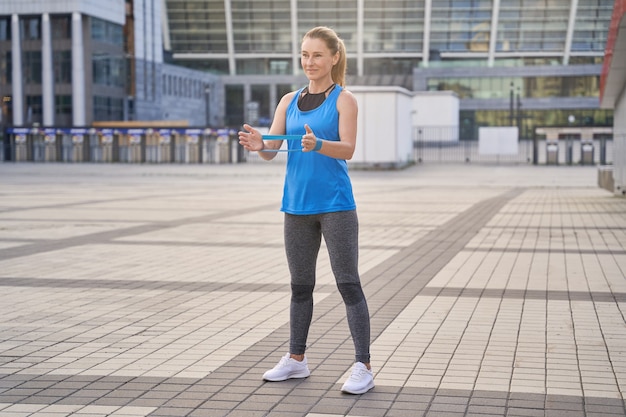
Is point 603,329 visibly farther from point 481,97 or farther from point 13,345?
point 481,97

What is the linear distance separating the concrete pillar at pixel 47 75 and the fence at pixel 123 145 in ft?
59.2

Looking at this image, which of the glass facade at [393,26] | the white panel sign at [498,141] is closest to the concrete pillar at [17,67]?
the glass facade at [393,26]

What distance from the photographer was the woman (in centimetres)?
522

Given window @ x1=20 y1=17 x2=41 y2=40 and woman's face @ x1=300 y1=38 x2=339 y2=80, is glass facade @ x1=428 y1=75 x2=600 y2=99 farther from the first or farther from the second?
woman's face @ x1=300 y1=38 x2=339 y2=80

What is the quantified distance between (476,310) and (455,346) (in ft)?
4.64

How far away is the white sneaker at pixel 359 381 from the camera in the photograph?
17.2 feet

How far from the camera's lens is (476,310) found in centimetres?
786

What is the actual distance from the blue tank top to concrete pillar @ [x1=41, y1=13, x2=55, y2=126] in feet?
217

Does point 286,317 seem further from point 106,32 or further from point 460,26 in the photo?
point 460,26

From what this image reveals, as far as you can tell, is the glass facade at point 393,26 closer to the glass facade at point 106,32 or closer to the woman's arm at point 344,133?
the glass facade at point 106,32

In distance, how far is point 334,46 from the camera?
5.30 m

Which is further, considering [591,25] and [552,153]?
[591,25]

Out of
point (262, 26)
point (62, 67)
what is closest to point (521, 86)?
point (262, 26)

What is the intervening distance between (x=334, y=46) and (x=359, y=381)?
5.85 feet
